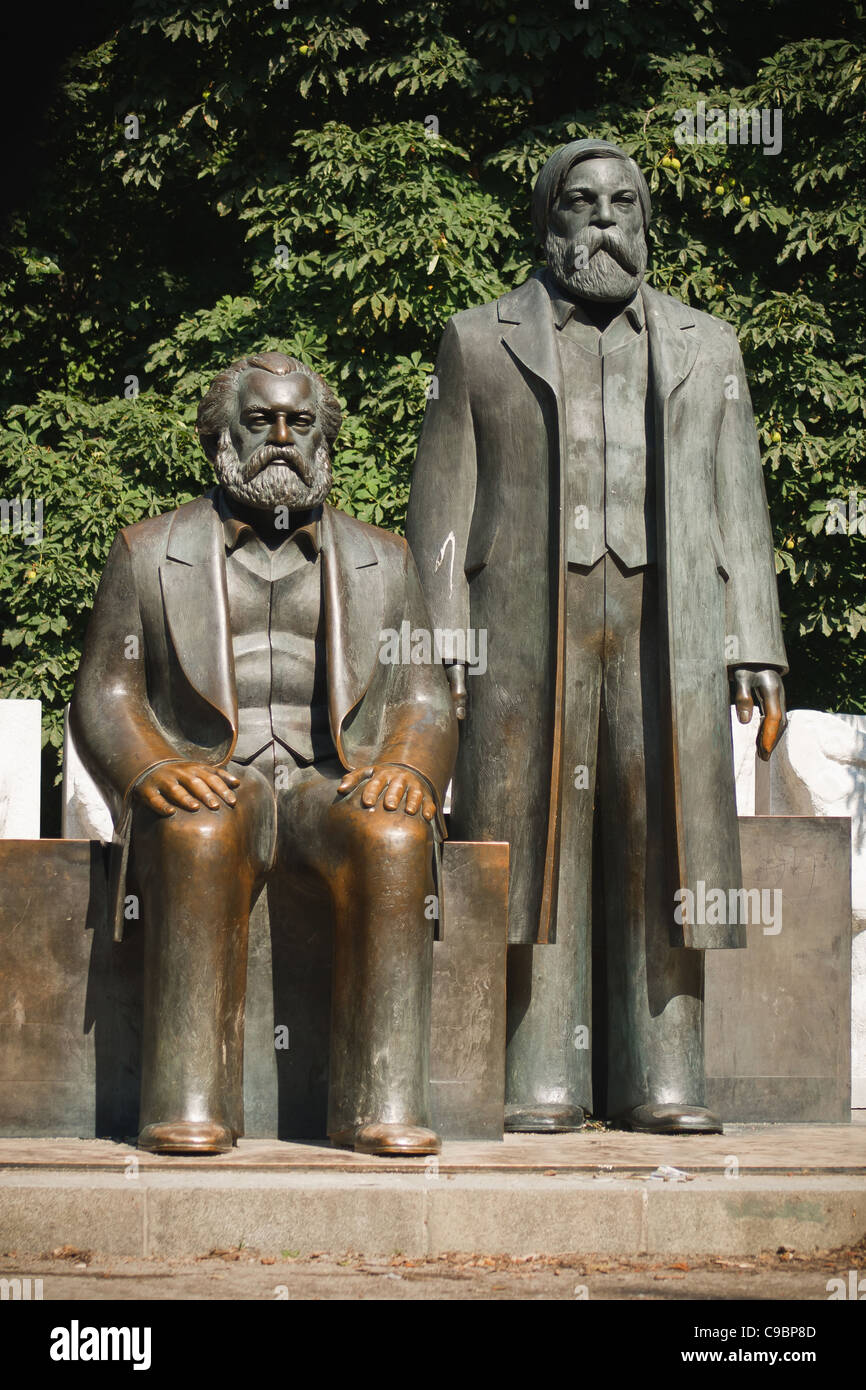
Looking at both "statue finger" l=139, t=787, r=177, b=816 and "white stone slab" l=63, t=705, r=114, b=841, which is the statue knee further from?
"white stone slab" l=63, t=705, r=114, b=841

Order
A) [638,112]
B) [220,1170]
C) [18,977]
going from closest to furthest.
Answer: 1. [220,1170]
2. [18,977]
3. [638,112]

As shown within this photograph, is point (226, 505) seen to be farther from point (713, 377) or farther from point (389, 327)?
point (389, 327)

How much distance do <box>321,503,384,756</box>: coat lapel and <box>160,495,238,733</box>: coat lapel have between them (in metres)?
0.28

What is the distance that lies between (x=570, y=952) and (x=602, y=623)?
98 centimetres

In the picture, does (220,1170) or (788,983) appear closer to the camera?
(220,1170)

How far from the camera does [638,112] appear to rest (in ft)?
40.8

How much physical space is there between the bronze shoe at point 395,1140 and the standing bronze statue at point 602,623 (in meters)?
0.84

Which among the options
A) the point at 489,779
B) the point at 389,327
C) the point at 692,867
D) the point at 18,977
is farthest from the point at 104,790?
the point at 389,327

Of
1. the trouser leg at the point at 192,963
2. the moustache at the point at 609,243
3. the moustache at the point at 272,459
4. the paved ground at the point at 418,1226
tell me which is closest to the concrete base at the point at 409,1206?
the paved ground at the point at 418,1226

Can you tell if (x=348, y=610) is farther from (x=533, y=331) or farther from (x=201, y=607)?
(x=533, y=331)

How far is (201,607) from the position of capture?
219 inches

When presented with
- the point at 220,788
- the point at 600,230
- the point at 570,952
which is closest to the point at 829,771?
the point at 570,952

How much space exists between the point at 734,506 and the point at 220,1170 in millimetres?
2638
